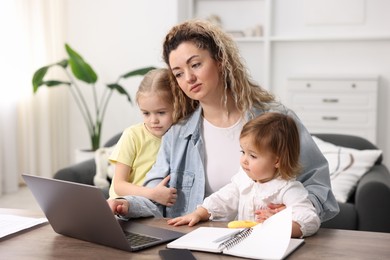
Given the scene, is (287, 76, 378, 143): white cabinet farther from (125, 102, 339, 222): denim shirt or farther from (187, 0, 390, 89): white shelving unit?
(125, 102, 339, 222): denim shirt

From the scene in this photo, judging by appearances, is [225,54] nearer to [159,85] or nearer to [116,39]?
[159,85]

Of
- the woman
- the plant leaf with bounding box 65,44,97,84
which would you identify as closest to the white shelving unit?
the plant leaf with bounding box 65,44,97,84

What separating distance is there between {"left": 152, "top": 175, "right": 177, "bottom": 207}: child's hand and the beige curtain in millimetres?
3579

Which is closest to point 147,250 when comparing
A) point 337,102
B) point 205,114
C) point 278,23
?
point 205,114

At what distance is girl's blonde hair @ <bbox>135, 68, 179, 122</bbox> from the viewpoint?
2148 millimetres

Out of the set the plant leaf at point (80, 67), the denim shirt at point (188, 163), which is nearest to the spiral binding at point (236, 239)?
the denim shirt at point (188, 163)

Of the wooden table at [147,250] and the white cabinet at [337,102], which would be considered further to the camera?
the white cabinet at [337,102]

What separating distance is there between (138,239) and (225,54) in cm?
70

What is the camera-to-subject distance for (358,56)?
571 cm

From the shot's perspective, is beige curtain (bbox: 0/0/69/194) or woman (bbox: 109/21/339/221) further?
beige curtain (bbox: 0/0/69/194)

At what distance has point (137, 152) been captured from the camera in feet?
7.42

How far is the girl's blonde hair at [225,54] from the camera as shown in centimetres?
197

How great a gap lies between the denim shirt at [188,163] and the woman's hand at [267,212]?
0.18 meters

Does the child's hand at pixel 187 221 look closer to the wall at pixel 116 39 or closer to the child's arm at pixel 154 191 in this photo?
the child's arm at pixel 154 191
